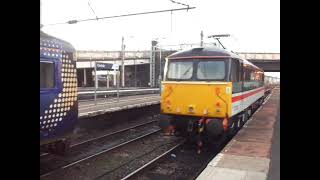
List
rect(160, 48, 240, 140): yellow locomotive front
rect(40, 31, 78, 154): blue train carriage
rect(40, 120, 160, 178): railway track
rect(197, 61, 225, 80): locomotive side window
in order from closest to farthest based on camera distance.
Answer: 1. rect(40, 31, 78, 154): blue train carriage
2. rect(40, 120, 160, 178): railway track
3. rect(160, 48, 240, 140): yellow locomotive front
4. rect(197, 61, 225, 80): locomotive side window

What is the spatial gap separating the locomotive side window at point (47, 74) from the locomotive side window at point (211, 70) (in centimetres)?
425

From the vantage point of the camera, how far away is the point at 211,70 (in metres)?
10.3

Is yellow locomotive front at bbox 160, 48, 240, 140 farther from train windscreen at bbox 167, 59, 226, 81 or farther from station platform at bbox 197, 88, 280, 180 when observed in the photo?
station platform at bbox 197, 88, 280, 180

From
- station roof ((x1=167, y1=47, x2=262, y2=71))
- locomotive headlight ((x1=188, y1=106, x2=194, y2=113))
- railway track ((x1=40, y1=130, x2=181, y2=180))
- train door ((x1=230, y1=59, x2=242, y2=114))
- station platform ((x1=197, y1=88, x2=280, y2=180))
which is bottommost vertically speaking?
railway track ((x1=40, y1=130, x2=181, y2=180))

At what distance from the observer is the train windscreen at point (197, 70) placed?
400 inches

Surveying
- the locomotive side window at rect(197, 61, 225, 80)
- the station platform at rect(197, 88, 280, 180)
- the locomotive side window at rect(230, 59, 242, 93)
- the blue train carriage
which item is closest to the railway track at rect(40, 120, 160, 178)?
the blue train carriage

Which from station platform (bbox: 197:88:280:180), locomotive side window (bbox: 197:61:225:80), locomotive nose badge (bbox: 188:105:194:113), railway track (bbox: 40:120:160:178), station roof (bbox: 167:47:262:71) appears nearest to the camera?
station platform (bbox: 197:88:280:180)

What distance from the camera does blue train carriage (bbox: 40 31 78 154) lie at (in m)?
7.61

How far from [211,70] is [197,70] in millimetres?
404

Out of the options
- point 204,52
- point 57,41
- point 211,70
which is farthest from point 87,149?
point 204,52

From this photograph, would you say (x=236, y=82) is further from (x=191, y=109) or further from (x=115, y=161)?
(x=115, y=161)
